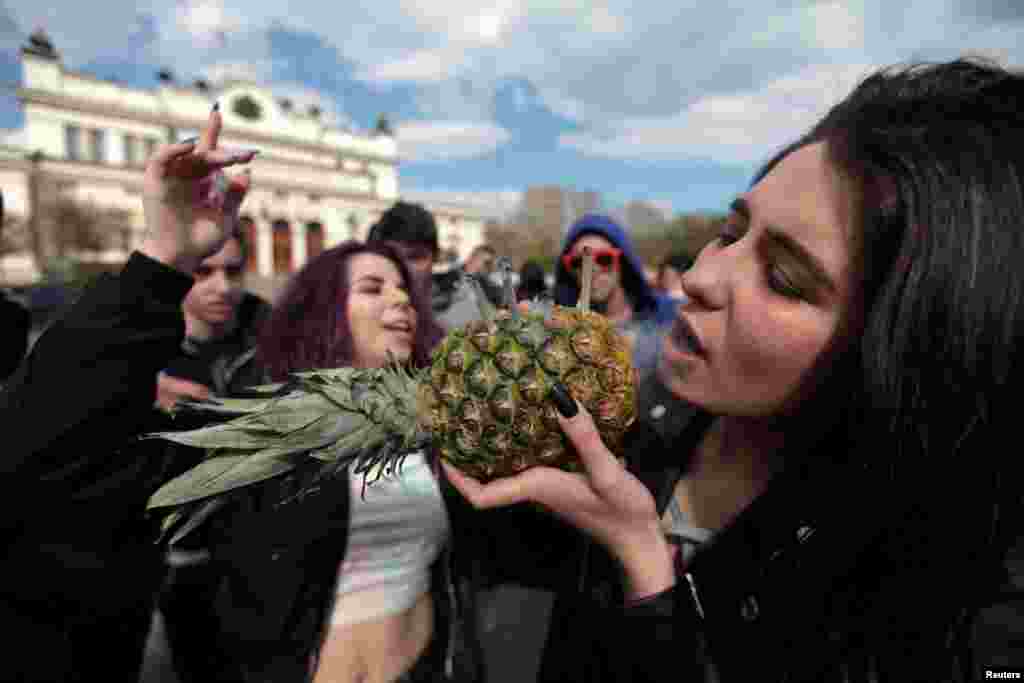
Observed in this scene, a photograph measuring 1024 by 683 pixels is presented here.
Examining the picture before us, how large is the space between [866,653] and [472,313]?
153 inches

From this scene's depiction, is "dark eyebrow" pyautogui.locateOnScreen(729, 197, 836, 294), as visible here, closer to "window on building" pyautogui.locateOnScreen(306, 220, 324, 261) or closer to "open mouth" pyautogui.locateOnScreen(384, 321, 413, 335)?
"open mouth" pyautogui.locateOnScreen(384, 321, 413, 335)

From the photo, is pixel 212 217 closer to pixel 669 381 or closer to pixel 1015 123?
pixel 669 381

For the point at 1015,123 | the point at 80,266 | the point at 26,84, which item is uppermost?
the point at 26,84

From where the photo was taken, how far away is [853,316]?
1.18 m

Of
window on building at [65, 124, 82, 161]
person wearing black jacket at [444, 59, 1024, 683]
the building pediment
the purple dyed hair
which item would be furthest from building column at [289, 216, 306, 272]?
person wearing black jacket at [444, 59, 1024, 683]

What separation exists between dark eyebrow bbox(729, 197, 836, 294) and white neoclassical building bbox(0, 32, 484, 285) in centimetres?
3506

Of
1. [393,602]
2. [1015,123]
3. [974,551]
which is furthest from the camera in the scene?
[393,602]

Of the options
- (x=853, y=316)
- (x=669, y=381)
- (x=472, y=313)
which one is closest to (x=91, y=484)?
(x=669, y=381)

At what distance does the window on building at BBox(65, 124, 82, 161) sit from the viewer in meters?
40.2

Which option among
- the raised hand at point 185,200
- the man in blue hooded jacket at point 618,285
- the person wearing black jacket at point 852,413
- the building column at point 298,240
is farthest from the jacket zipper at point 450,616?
the building column at point 298,240

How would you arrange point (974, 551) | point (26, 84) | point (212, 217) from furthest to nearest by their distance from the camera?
point (26, 84)
point (212, 217)
point (974, 551)

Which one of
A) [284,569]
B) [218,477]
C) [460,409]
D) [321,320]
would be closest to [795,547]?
[460,409]

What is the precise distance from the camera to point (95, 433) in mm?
1389

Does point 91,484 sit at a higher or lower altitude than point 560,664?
higher
